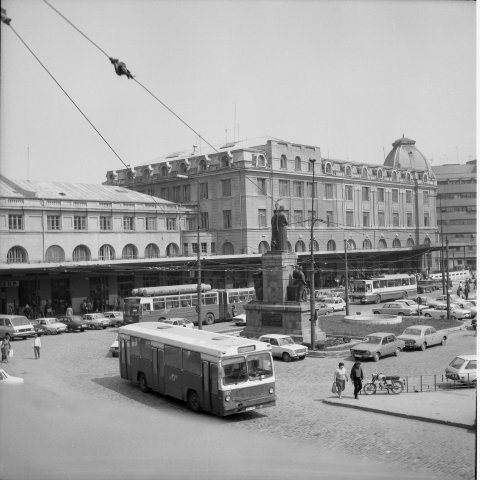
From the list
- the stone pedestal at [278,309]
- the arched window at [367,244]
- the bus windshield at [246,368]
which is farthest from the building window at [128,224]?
the bus windshield at [246,368]

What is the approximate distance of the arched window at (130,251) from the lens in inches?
1874

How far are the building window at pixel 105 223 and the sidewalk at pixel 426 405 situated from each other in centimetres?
3165

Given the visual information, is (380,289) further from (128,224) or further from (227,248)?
(128,224)

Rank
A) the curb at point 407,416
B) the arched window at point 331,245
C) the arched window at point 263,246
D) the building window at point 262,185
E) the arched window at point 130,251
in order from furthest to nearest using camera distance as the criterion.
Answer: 1. the arched window at point 331,245
2. the arched window at point 263,246
3. the building window at point 262,185
4. the arched window at point 130,251
5. the curb at point 407,416

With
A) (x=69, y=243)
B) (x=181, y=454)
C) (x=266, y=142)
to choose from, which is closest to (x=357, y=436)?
(x=181, y=454)

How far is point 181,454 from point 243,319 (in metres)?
23.9

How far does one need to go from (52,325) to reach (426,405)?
22.3 meters

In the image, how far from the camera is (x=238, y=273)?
4928 centimetres

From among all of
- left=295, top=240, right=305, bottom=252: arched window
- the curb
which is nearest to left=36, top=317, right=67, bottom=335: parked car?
the curb

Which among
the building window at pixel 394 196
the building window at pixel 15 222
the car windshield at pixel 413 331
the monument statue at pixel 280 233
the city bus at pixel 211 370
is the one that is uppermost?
the building window at pixel 394 196

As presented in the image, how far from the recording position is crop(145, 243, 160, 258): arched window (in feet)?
164

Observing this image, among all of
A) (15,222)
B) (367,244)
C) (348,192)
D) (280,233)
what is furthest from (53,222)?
Result: (367,244)

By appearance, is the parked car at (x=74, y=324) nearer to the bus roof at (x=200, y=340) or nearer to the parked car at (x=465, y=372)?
the bus roof at (x=200, y=340)

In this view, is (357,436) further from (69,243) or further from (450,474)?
(69,243)
